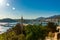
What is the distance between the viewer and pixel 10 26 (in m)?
2.86

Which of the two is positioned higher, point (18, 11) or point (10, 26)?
point (18, 11)

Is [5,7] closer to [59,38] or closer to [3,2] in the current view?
[3,2]

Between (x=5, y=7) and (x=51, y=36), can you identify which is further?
(x=5, y=7)

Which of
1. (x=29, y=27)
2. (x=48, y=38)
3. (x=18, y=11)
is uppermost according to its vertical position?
(x=18, y=11)

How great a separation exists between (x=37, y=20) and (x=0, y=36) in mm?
652

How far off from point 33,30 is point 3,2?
683 millimetres

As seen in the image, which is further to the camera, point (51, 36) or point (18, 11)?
point (18, 11)

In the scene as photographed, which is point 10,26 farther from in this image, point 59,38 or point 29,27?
point 59,38

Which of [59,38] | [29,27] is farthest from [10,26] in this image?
[59,38]

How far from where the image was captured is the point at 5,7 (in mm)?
2891

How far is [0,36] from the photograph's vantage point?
287 cm

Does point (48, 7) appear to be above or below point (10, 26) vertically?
above

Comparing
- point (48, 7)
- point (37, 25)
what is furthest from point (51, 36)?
point (48, 7)

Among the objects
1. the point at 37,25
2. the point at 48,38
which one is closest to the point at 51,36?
the point at 48,38
